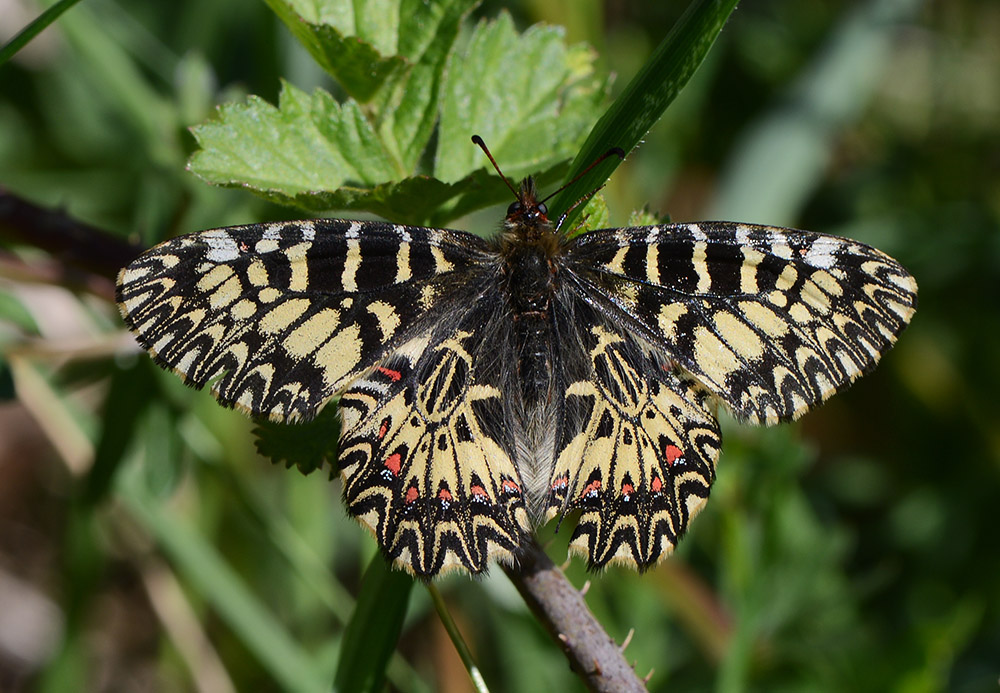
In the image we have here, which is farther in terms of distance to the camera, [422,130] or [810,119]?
[810,119]

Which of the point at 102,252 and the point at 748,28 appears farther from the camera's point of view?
the point at 748,28

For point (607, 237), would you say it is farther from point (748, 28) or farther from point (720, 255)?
point (748, 28)

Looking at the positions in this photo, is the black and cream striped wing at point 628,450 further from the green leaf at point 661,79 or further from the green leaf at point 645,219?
the green leaf at point 661,79

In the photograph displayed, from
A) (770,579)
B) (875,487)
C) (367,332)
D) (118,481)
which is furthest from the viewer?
(875,487)

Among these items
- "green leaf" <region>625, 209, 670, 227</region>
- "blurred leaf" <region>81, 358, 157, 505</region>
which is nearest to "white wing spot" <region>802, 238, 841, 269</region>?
"green leaf" <region>625, 209, 670, 227</region>

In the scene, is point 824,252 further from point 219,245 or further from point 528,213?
point 219,245

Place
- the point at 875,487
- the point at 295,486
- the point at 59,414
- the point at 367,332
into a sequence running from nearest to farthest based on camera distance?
the point at 367,332 → the point at 59,414 → the point at 295,486 → the point at 875,487

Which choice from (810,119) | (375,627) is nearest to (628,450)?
(375,627)

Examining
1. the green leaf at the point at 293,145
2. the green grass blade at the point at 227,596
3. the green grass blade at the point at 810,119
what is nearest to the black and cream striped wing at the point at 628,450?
the green leaf at the point at 293,145

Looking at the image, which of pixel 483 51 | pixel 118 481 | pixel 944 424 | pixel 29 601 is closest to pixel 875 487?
pixel 944 424
